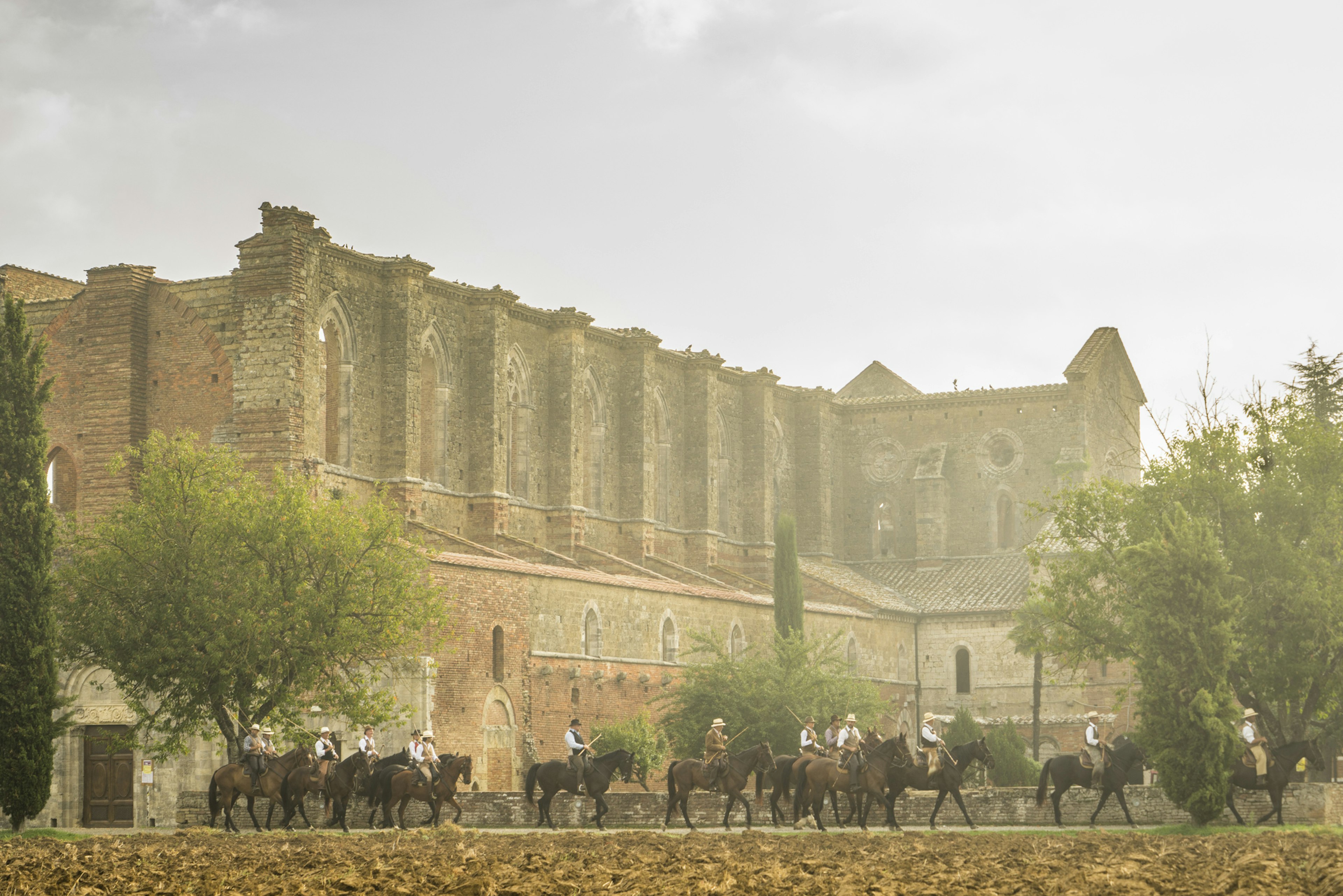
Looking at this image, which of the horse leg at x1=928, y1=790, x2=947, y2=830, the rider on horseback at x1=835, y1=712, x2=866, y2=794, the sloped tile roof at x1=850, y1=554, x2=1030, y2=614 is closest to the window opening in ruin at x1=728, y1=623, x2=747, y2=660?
the sloped tile roof at x1=850, y1=554, x2=1030, y2=614

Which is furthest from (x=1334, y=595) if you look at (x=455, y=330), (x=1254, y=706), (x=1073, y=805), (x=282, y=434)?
(x=455, y=330)

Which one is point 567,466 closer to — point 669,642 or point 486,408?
point 486,408

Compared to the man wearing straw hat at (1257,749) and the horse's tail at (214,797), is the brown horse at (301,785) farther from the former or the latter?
the man wearing straw hat at (1257,749)

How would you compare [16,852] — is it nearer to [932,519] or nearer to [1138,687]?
[1138,687]

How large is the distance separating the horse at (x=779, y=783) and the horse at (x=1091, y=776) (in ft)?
14.3

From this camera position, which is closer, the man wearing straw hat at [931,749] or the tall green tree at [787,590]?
the man wearing straw hat at [931,749]

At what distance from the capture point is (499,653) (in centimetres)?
3909

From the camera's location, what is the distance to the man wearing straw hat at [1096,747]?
1116 inches

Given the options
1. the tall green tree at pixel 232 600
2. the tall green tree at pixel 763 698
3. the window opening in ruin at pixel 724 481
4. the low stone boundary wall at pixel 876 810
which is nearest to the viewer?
the low stone boundary wall at pixel 876 810

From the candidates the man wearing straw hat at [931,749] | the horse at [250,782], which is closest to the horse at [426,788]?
the horse at [250,782]

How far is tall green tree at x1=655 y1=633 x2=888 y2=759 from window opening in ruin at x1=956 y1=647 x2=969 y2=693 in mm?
14818

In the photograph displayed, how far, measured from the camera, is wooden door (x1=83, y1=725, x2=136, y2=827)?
3491 cm

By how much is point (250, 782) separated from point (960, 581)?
3718 cm

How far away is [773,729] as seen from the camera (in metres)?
40.5
